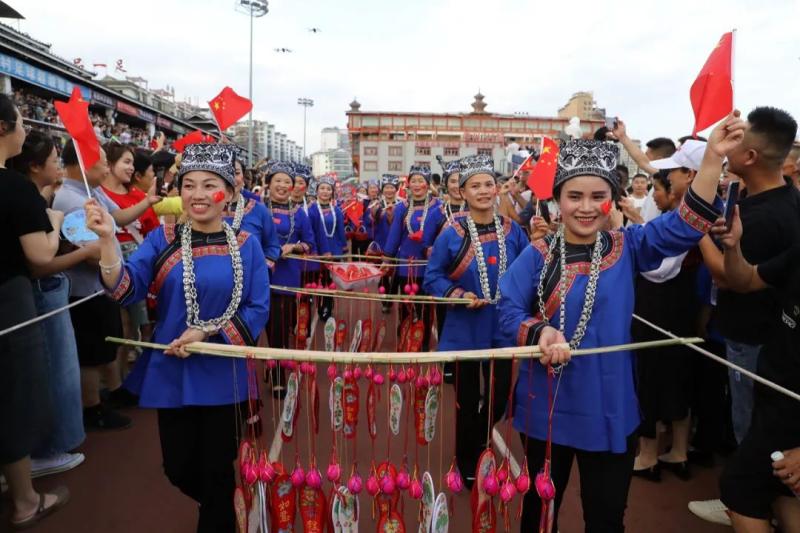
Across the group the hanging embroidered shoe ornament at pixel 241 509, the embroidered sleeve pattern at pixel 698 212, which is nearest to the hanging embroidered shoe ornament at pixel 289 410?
the hanging embroidered shoe ornament at pixel 241 509

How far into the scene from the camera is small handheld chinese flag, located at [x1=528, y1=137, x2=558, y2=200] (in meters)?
3.55

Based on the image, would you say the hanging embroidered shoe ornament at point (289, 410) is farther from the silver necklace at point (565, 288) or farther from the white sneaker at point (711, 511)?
the white sneaker at point (711, 511)

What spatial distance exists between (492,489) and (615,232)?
3.82 ft

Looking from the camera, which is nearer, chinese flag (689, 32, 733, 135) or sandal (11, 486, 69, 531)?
chinese flag (689, 32, 733, 135)

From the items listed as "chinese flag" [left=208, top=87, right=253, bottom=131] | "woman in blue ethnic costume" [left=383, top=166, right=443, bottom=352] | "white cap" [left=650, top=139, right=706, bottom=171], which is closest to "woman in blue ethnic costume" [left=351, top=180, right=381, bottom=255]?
"woman in blue ethnic costume" [left=383, top=166, right=443, bottom=352]

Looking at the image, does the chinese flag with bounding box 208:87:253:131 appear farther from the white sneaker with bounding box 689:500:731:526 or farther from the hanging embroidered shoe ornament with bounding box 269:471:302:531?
the white sneaker with bounding box 689:500:731:526

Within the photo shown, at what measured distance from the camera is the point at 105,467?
11.8ft

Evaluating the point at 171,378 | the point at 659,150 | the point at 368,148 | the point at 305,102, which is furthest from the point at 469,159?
the point at 368,148

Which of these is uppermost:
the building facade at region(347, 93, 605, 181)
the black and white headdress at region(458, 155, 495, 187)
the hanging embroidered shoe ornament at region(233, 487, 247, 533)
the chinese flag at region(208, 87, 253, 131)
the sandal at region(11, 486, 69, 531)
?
the building facade at region(347, 93, 605, 181)

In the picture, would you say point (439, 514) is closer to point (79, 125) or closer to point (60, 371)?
point (79, 125)

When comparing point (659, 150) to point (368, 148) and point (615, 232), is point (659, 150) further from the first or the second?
point (368, 148)

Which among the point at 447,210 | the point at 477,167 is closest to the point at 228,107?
the point at 477,167

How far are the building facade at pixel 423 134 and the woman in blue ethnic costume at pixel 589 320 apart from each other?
4780cm

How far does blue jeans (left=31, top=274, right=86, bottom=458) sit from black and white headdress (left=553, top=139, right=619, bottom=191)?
9.54 feet
